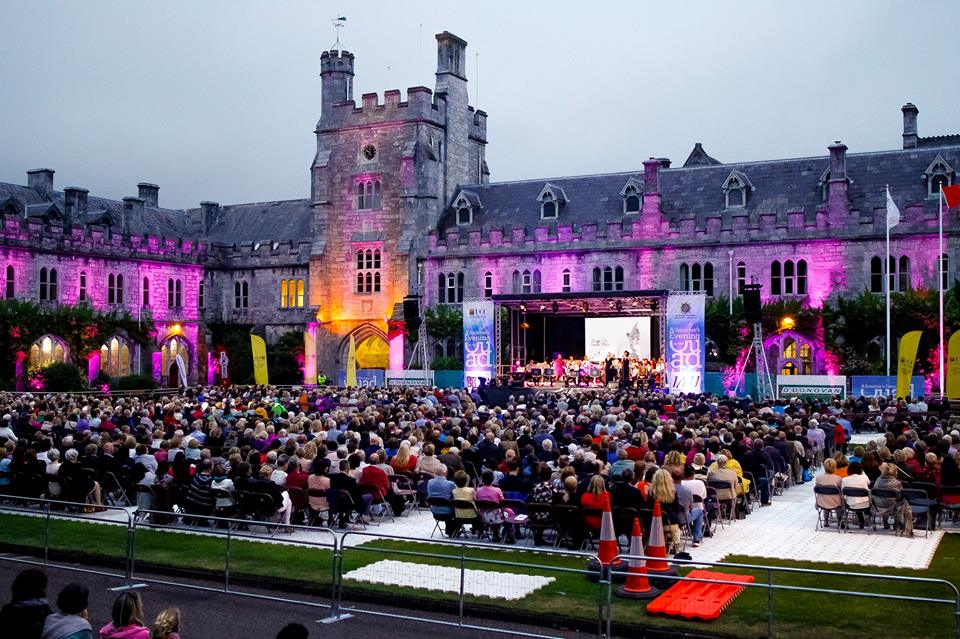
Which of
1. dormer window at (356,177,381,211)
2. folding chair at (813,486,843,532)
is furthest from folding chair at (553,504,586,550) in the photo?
dormer window at (356,177,381,211)

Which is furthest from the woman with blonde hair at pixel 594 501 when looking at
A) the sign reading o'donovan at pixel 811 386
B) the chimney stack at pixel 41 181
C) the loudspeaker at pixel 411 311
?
the chimney stack at pixel 41 181

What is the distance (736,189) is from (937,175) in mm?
8867

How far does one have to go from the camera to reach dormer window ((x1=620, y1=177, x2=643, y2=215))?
50.7 metres

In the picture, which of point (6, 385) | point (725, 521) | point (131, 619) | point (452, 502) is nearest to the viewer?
point (131, 619)

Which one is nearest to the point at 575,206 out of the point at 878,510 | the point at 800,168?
the point at 800,168

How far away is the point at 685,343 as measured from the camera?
4169cm

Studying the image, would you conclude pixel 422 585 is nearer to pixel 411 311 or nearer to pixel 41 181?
pixel 411 311

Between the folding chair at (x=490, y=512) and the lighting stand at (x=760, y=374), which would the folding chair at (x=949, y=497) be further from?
the lighting stand at (x=760, y=374)

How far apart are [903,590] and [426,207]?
142 ft

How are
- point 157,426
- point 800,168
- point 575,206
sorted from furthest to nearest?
point 575,206
point 800,168
point 157,426

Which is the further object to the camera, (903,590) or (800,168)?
(800,168)

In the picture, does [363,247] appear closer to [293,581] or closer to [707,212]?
[707,212]

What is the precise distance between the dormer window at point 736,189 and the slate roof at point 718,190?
312 mm

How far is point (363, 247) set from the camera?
55219 mm
